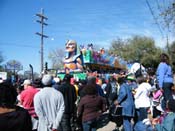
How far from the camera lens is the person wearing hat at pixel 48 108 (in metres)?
6.92

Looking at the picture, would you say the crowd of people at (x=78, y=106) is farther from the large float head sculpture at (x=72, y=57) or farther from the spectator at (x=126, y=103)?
the large float head sculpture at (x=72, y=57)

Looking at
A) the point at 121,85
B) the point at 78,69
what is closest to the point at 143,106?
the point at 121,85

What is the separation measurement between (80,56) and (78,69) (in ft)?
6.26

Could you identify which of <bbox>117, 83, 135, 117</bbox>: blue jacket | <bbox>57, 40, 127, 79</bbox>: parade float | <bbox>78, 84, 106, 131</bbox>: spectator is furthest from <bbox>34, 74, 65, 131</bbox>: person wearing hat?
<bbox>57, 40, 127, 79</bbox>: parade float

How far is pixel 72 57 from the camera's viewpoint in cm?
3434

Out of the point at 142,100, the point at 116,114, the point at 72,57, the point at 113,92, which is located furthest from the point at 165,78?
the point at 72,57

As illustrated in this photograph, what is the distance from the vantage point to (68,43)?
3425 cm

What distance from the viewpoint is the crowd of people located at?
4.27 metres

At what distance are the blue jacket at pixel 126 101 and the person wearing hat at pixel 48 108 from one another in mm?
3619

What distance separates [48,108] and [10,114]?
2.94 m

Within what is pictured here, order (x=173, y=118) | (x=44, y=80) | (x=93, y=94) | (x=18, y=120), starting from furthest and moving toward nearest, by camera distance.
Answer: (x=93, y=94) < (x=44, y=80) < (x=173, y=118) < (x=18, y=120)

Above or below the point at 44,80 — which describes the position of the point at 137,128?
below

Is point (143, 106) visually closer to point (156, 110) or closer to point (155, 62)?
point (156, 110)

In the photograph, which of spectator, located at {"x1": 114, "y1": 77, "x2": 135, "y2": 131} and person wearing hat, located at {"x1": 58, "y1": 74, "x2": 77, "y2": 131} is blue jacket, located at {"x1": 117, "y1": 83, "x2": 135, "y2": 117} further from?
person wearing hat, located at {"x1": 58, "y1": 74, "x2": 77, "y2": 131}
